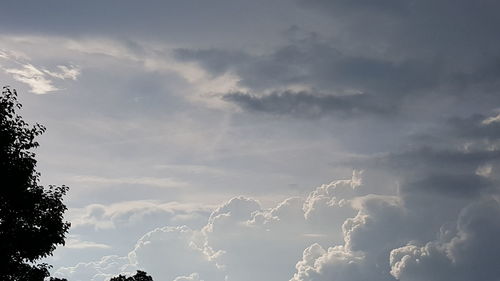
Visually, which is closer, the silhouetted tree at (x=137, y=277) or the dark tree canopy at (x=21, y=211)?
the dark tree canopy at (x=21, y=211)

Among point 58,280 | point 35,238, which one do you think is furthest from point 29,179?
point 58,280

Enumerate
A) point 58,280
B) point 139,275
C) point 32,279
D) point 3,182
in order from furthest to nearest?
point 139,275
point 58,280
point 32,279
point 3,182

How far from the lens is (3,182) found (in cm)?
3450

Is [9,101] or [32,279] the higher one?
[9,101]

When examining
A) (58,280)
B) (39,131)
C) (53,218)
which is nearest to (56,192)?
(53,218)

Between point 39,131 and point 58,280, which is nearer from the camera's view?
point 39,131

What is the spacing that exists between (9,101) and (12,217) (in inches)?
298

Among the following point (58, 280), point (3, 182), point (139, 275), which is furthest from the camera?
point (139, 275)

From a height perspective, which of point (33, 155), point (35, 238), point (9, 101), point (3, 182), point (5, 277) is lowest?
point (5, 277)

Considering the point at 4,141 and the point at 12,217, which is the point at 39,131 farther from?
the point at 12,217

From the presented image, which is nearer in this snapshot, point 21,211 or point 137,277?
point 21,211

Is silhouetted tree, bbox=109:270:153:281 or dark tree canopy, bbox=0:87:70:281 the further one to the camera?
silhouetted tree, bbox=109:270:153:281

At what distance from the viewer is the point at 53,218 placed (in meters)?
36.7

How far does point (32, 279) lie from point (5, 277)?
1.85m
